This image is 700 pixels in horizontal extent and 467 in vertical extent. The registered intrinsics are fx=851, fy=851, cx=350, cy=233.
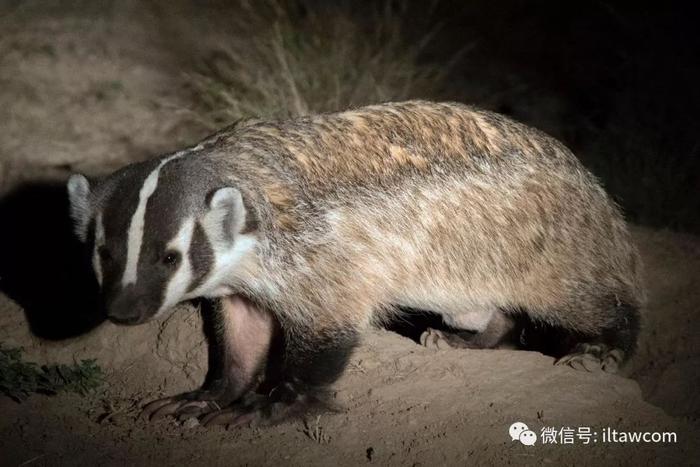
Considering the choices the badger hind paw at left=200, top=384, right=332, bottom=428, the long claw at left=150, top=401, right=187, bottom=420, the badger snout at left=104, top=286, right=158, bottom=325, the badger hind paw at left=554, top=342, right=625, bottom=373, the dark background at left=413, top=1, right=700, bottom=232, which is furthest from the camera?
the dark background at left=413, top=1, right=700, bottom=232

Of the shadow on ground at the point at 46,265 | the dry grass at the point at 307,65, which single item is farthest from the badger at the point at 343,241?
the dry grass at the point at 307,65

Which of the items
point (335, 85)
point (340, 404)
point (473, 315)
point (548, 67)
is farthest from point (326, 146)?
point (548, 67)

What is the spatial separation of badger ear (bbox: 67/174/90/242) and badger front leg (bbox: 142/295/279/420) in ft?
2.67

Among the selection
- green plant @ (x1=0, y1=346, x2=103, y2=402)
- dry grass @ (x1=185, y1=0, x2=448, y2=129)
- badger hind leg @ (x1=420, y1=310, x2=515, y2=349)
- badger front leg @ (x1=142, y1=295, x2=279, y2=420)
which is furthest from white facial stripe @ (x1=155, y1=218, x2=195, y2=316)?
dry grass @ (x1=185, y1=0, x2=448, y2=129)

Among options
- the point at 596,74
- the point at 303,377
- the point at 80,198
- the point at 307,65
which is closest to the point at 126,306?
the point at 80,198

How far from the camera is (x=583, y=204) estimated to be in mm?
4422

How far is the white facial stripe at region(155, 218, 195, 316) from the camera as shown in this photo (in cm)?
320

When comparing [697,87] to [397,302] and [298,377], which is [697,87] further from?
[298,377]

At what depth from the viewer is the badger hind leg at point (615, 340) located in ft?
14.3

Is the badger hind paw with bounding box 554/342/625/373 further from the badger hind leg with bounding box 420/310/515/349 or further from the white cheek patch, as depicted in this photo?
the white cheek patch

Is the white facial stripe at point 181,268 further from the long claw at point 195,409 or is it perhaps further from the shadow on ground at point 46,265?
the shadow on ground at point 46,265

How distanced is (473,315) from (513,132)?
106cm

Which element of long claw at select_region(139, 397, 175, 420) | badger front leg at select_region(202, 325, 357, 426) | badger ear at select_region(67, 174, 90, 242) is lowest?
long claw at select_region(139, 397, 175, 420)

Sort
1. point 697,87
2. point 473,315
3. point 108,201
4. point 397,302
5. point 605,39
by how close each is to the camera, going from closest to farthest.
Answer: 1. point 108,201
2. point 397,302
3. point 473,315
4. point 697,87
5. point 605,39
